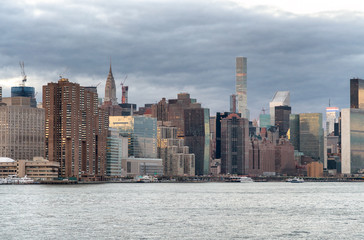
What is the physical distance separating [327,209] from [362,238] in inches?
2419

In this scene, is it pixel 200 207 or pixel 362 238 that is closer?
pixel 362 238

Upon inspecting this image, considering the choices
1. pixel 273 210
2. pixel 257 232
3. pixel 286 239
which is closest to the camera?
pixel 286 239

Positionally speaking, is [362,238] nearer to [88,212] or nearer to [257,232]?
[257,232]

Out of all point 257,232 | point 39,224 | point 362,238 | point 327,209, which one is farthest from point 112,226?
point 327,209

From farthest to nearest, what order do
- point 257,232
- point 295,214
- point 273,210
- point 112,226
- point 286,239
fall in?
point 273,210
point 295,214
point 112,226
point 257,232
point 286,239

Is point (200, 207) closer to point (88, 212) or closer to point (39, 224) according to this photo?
point (88, 212)

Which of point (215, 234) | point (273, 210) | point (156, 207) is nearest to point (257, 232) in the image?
point (215, 234)

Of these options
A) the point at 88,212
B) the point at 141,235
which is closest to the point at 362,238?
the point at 141,235

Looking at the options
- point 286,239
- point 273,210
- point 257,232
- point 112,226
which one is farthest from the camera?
point 273,210

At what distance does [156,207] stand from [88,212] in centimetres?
2430

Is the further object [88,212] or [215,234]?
[88,212]

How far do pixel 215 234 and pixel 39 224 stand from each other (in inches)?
1372

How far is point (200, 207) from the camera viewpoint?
18088cm

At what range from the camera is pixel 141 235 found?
384ft
